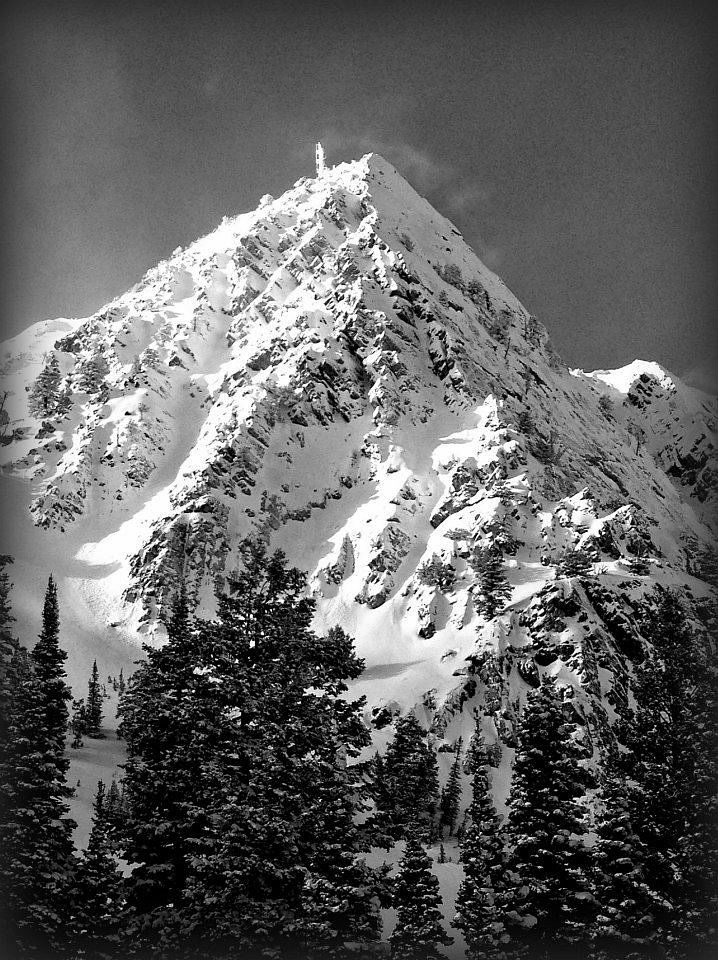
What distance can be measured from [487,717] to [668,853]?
85.6m

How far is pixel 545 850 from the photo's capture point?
26.7 meters

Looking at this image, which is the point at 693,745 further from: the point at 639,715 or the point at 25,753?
the point at 639,715

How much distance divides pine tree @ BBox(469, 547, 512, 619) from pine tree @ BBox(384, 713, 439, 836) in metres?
49.1

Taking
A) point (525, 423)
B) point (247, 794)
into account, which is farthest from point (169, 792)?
point (525, 423)

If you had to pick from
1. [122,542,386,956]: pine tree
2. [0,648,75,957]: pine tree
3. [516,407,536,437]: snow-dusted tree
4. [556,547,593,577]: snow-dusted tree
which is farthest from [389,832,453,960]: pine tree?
[516,407,536,437]: snow-dusted tree

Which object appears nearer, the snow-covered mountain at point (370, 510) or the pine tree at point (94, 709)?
the pine tree at point (94, 709)

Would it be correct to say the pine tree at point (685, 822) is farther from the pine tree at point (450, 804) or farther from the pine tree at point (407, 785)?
the pine tree at point (450, 804)

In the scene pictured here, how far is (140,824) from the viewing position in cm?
2722

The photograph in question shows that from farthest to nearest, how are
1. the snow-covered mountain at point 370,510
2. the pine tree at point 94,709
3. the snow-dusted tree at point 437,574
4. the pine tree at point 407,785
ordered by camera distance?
the snow-dusted tree at point 437,574
the snow-covered mountain at point 370,510
the pine tree at point 94,709
the pine tree at point 407,785

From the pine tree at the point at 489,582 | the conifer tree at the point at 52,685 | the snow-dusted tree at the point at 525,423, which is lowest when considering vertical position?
the conifer tree at the point at 52,685

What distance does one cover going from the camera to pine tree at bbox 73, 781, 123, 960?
25.8 m

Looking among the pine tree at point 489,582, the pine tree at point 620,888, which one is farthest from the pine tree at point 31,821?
the pine tree at point 489,582

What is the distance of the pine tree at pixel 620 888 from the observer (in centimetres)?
2566

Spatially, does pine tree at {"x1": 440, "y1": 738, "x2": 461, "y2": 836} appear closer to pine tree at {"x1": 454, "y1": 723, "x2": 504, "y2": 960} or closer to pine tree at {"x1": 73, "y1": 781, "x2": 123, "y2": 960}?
pine tree at {"x1": 454, "y1": 723, "x2": 504, "y2": 960}
